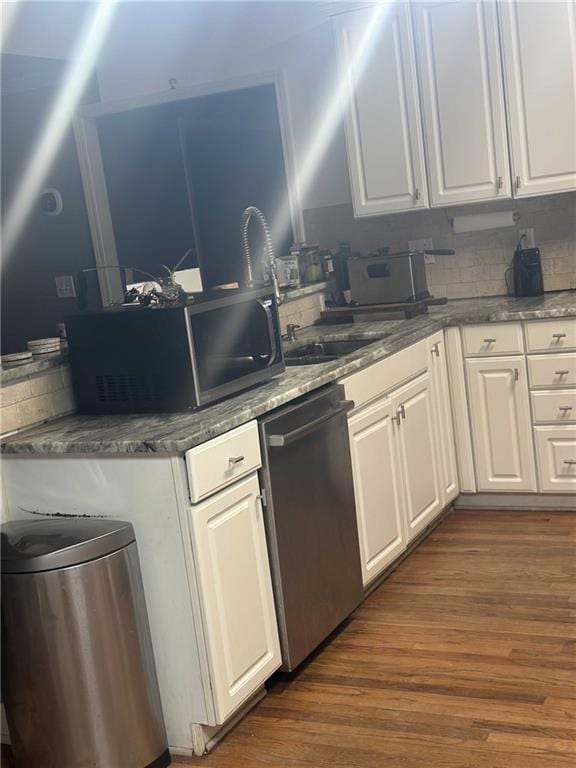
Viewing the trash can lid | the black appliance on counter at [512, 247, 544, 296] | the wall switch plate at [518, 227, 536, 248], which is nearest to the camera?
the trash can lid

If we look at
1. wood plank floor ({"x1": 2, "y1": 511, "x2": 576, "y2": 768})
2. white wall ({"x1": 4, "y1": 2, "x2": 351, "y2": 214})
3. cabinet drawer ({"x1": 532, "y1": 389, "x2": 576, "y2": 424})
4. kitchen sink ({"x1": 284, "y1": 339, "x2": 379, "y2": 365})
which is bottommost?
wood plank floor ({"x1": 2, "y1": 511, "x2": 576, "y2": 768})

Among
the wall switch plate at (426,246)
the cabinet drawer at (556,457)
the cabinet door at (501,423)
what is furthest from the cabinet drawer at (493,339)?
→ the wall switch plate at (426,246)

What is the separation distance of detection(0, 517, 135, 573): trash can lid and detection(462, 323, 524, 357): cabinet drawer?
214 cm

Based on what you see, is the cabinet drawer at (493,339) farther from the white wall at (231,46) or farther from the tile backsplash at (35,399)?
the tile backsplash at (35,399)

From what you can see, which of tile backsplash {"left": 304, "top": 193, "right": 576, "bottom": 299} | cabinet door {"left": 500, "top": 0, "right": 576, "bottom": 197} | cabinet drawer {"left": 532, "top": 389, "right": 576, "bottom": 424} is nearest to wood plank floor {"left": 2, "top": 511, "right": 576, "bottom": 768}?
cabinet drawer {"left": 532, "top": 389, "right": 576, "bottom": 424}

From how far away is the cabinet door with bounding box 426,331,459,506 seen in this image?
13.2 feet

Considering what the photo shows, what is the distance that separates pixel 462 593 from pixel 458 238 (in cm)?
199

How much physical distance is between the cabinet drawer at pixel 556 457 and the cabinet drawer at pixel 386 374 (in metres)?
0.61

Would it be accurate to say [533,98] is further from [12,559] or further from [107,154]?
[12,559]

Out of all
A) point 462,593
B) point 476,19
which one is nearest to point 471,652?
point 462,593

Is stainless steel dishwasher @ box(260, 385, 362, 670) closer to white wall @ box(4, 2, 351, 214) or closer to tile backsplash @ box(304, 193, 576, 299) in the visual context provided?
tile backsplash @ box(304, 193, 576, 299)

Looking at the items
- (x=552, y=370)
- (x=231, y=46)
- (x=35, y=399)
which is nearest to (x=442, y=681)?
(x=35, y=399)

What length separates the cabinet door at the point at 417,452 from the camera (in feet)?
12.0

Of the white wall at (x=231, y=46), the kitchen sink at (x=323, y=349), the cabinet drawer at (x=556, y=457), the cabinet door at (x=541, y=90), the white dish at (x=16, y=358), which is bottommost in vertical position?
the cabinet drawer at (x=556, y=457)
